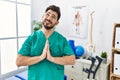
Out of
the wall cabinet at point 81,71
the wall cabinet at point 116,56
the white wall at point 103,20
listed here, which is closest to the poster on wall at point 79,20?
the white wall at point 103,20

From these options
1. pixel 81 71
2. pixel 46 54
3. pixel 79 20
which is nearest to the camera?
pixel 46 54

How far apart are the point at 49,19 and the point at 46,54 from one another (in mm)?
276

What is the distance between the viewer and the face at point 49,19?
117 cm

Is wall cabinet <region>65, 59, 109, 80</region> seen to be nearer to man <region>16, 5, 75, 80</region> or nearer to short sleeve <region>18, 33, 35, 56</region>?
man <region>16, 5, 75, 80</region>

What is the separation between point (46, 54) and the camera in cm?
116

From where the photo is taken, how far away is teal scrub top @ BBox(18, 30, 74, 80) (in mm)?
1177

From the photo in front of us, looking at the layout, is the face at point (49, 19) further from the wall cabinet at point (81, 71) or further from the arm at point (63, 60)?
the wall cabinet at point (81, 71)

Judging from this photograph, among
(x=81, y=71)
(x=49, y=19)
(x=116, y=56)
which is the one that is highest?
(x=49, y=19)

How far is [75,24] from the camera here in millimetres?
3164

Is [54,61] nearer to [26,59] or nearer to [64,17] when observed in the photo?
[26,59]

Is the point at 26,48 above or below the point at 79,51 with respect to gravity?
above

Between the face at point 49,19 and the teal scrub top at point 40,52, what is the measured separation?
0.27ft

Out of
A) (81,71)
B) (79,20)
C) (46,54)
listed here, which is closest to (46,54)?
(46,54)

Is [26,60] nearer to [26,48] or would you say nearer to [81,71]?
[26,48]
